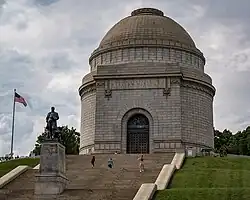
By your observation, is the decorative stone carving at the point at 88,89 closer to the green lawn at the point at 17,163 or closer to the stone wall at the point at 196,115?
the stone wall at the point at 196,115

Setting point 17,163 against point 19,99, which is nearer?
point 17,163

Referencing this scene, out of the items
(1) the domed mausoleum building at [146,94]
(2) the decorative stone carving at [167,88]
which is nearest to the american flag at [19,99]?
(1) the domed mausoleum building at [146,94]

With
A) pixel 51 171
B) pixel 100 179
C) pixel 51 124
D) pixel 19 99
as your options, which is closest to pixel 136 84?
pixel 19 99

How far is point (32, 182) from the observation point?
34125 millimetres

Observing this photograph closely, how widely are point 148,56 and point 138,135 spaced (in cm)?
793

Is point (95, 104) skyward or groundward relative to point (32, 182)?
skyward

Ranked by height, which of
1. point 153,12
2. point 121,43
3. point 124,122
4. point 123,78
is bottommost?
point 124,122

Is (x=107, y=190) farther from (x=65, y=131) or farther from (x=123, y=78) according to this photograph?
(x=65, y=131)

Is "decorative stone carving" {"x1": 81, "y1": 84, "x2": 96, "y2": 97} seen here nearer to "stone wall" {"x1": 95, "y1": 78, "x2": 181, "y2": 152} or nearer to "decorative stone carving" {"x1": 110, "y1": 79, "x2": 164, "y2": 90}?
"stone wall" {"x1": 95, "y1": 78, "x2": 181, "y2": 152}

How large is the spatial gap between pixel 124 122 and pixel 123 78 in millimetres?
4061

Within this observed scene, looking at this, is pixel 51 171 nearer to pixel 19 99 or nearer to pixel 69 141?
pixel 19 99

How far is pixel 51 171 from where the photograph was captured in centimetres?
2939

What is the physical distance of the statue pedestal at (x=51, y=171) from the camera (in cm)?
2894

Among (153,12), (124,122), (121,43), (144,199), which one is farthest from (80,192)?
(153,12)
